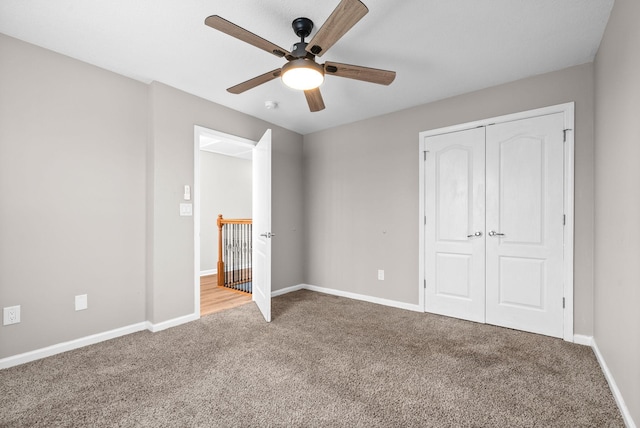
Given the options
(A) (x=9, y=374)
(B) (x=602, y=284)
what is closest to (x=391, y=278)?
(B) (x=602, y=284)

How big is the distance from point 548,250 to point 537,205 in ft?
1.41

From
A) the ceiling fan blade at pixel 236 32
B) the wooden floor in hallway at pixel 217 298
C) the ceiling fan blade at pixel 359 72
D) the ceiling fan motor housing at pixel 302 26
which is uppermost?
the ceiling fan motor housing at pixel 302 26

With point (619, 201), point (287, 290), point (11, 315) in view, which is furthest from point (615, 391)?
point (11, 315)

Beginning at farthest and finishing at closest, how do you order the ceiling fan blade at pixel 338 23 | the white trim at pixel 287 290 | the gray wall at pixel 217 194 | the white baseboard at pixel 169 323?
the gray wall at pixel 217 194, the white trim at pixel 287 290, the white baseboard at pixel 169 323, the ceiling fan blade at pixel 338 23

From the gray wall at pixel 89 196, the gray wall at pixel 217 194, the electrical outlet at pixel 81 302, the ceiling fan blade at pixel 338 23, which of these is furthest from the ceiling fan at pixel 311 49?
the gray wall at pixel 217 194

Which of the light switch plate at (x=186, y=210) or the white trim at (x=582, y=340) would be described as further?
the light switch plate at (x=186, y=210)

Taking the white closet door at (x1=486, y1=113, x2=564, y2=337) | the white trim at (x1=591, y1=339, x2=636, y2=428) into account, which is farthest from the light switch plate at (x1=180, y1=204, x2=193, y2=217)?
the white trim at (x1=591, y1=339, x2=636, y2=428)

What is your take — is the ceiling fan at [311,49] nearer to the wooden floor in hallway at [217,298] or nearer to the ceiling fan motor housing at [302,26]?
the ceiling fan motor housing at [302,26]

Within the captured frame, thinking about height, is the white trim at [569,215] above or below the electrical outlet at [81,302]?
above

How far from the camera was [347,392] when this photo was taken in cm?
197

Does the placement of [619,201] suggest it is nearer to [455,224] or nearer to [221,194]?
[455,224]

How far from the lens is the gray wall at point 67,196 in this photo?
2350mm

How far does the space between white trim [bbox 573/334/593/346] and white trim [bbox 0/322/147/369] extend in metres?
4.05

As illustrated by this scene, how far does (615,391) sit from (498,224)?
1592 mm
